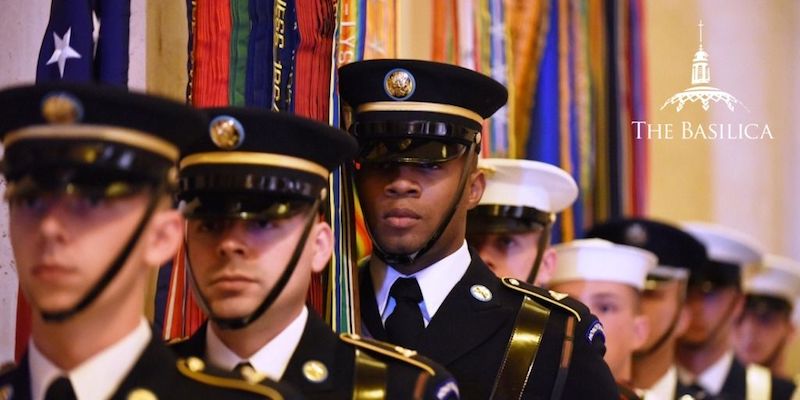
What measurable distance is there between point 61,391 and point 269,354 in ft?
1.68

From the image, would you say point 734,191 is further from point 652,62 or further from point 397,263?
point 397,263

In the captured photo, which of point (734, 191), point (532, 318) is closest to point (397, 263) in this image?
point (532, 318)

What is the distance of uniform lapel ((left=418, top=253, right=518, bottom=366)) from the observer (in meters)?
3.01

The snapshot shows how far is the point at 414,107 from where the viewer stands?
3.15 meters

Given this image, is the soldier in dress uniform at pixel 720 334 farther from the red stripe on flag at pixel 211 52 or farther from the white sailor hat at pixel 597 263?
the red stripe on flag at pixel 211 52

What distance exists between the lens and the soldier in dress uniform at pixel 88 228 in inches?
78.7

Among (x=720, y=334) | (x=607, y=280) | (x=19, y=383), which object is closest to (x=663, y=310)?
(x=720, y=334)

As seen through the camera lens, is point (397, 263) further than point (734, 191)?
No

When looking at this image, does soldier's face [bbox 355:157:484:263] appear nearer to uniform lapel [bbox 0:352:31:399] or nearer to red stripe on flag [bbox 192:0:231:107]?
red stripe on flag [bbox 192:0:231:107]

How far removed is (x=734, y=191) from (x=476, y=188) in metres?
3.76

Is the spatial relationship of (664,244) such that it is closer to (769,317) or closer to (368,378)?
(769,317)

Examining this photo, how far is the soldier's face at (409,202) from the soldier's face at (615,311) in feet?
3.75

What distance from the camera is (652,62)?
6434 mm

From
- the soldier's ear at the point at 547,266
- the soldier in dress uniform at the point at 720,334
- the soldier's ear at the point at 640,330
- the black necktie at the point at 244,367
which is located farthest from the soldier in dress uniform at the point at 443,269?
the soldier in dress uniform at the point at 720,334
